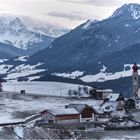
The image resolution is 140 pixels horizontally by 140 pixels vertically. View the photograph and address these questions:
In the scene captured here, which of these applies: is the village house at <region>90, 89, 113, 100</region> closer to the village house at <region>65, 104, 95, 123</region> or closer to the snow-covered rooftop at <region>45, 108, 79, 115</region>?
the village house at <region>65, 104, 95, 123</region>

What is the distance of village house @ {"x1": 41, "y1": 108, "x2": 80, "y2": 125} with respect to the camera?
362 feet

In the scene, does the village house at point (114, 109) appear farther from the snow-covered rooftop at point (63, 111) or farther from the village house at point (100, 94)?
the village house at point (100, 94)

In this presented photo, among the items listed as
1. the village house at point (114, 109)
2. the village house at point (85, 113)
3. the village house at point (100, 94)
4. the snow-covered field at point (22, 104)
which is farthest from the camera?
the village house at point (100, 94)

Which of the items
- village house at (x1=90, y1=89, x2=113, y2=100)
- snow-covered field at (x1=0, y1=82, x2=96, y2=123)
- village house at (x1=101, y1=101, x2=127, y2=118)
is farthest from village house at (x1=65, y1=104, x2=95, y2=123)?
village house at (x1=90, y1=89, x2=113, y2=100)

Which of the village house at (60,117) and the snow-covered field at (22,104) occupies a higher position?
the snow-covered field at (22,104)

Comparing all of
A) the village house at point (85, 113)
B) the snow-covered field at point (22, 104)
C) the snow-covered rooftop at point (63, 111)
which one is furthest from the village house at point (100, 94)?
the snow-covered rooftop at point (63, 111)

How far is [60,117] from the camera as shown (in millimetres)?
110875

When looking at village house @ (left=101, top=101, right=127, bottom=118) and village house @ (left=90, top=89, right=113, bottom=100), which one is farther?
village house @ (left=90, top=89, right=113, bottom=100)

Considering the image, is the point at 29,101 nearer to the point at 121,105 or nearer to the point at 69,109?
the point at 121,105

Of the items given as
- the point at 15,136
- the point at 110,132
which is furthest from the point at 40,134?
the point at 110,132

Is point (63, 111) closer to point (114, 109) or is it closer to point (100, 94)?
point (114, 109)

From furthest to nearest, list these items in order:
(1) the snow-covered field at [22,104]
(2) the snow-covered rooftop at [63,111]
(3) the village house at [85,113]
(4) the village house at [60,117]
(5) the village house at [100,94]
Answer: (5) the village house at [100,94] → (1) the snow-covered field at [22,104] → (3) the village house at [85,113] → (2) the snow-covered rooftop at [63,111] → (4) the village house at [60,117]

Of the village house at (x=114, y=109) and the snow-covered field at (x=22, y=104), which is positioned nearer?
the snow-covered field at (x=22, y=104)

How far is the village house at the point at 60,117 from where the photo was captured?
4348 inches
